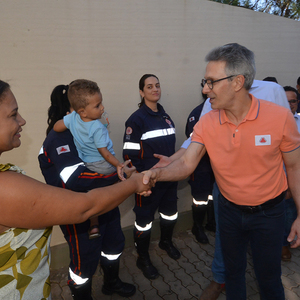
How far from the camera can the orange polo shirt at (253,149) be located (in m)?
1.89

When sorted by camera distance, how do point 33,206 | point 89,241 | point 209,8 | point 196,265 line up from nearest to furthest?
point 33,206, point 89,241, point 196,265, point 209,8

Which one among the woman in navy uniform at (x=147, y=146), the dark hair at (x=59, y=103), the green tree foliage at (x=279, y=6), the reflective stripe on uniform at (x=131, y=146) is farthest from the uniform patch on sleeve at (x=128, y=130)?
the green tree foliage at (x=279, y=6)

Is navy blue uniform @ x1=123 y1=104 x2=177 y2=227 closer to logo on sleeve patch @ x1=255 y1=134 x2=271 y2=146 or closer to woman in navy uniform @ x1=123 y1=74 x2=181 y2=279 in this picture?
woman in navy uniform @ x1=123 y1=74 x2=181 y2=279

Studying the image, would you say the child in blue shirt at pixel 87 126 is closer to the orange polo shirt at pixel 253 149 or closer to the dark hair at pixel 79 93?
the dark hair at pixel 79 93

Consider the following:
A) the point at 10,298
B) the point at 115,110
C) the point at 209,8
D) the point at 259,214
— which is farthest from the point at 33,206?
the point at 209,8

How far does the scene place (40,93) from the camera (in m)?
3.16

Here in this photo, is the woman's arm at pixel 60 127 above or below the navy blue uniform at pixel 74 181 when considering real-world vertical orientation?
above

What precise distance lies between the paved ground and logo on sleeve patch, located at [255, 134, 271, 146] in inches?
80.6

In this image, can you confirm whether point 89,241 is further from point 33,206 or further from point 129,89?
point 129,89

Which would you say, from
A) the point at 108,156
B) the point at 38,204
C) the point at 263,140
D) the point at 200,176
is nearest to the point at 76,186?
the point at 108,156

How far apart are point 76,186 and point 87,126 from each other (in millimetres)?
596

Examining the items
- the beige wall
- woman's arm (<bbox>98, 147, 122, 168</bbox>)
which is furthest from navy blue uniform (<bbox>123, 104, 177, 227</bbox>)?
woman's arm (<bbox>98, 147, 122, 168</bbox>)

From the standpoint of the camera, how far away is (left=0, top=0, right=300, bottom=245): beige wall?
9.99ft

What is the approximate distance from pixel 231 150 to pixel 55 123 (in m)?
1.61
